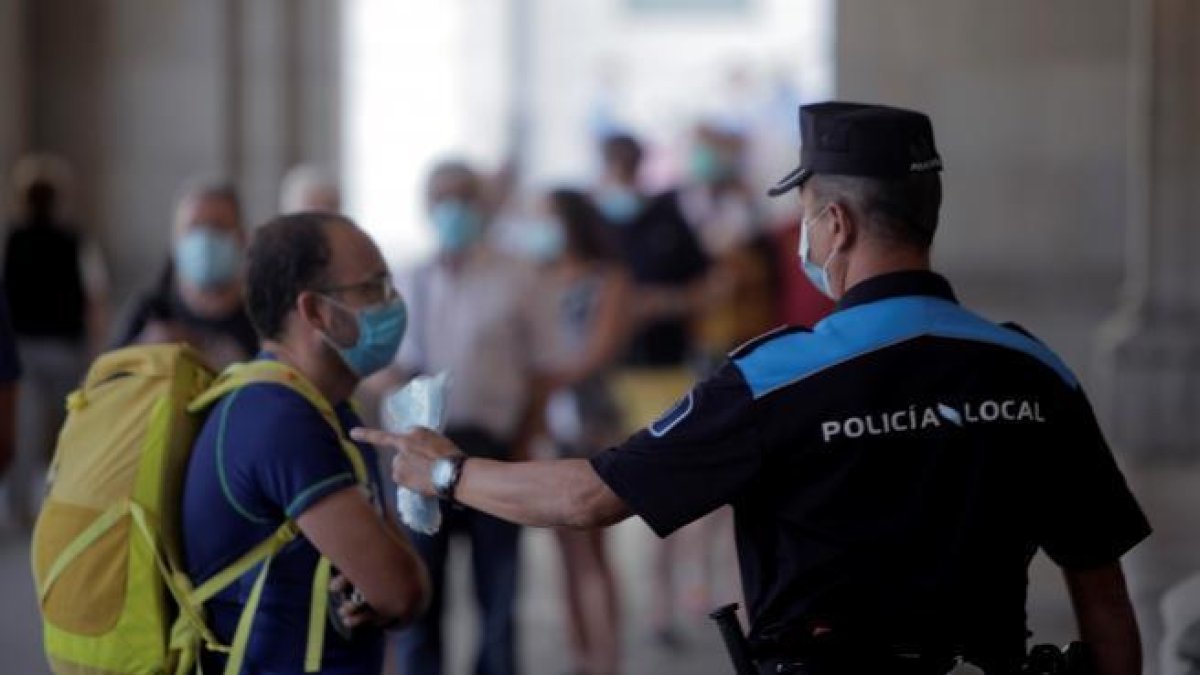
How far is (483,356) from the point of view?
7574 mm

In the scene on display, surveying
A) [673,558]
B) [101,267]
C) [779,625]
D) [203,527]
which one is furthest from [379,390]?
[101,267]

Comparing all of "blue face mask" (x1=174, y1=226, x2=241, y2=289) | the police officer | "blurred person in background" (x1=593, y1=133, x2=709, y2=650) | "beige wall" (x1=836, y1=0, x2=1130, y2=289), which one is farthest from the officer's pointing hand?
"beige wall" (x1=836, y1=0, x2=1130, y2=289)

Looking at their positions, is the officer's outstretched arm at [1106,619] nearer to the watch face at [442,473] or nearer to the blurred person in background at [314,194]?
the watch face at [442,473]

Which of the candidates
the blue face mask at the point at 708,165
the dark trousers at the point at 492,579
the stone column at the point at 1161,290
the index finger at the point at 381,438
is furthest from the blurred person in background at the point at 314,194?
the stone column at the point at 1161,290

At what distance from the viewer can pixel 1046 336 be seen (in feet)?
44.7

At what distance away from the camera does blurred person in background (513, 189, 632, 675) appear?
8.25 m

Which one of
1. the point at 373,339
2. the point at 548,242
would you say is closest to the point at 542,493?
the point at 373,339

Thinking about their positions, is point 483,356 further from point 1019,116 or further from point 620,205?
point 1019,116

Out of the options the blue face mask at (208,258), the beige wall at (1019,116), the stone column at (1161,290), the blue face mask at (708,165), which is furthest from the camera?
the beige wall at (1019,116)

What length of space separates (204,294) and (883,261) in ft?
13.3

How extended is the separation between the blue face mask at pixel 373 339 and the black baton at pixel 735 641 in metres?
1.09

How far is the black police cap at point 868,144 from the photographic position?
362 centimetres

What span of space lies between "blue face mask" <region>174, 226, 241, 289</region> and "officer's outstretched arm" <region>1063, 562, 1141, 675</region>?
13.2ft

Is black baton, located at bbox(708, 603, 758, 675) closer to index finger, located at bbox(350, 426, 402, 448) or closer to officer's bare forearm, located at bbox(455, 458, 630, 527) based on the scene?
officer's bare forearm, located at bbox(455, 458, 630, 527)
